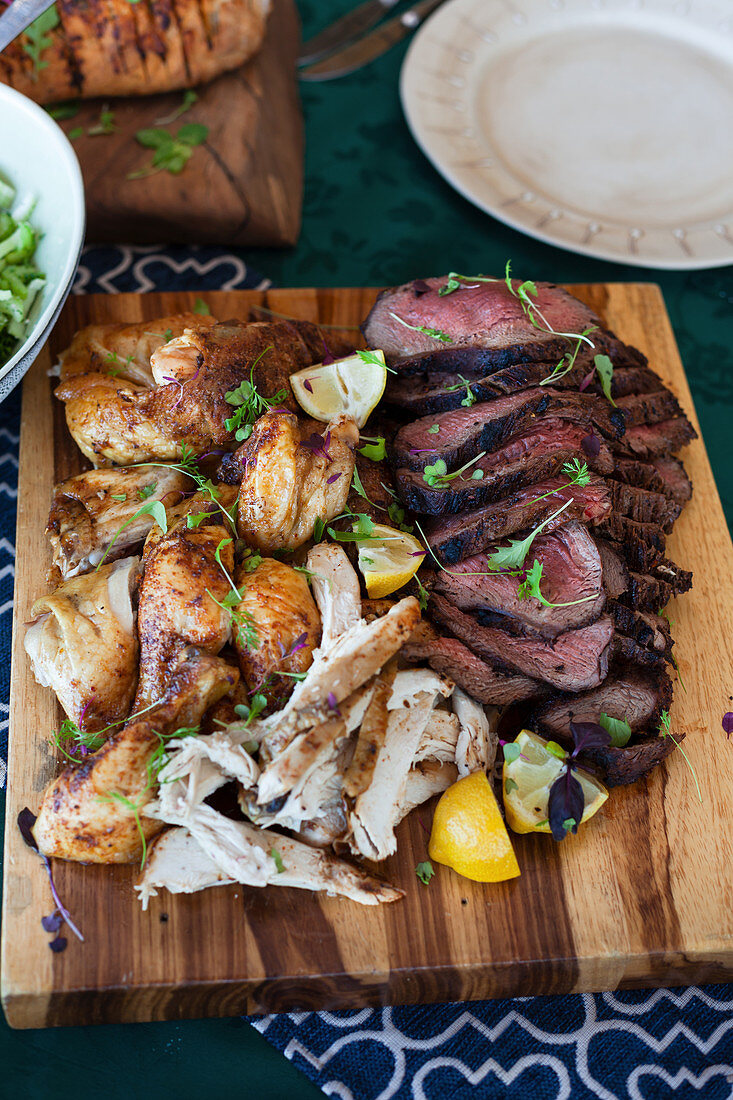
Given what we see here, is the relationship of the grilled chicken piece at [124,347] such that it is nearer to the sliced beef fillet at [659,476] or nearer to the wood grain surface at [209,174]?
the wood grain surface at [209,174]

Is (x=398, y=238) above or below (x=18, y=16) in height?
below

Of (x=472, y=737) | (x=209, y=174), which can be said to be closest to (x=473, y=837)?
(x=472, y=737)

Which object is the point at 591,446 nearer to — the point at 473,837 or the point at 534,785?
the point at 534,785

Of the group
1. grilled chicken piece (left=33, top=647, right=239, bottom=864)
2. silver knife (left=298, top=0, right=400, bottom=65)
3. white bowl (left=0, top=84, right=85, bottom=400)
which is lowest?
grilled chicken piece (left=33, top=647, right=239, bottom=864)

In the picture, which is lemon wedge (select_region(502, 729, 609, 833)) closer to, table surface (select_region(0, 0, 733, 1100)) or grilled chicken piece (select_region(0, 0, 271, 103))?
table surface (select_region(0, 0, 733, 1100))

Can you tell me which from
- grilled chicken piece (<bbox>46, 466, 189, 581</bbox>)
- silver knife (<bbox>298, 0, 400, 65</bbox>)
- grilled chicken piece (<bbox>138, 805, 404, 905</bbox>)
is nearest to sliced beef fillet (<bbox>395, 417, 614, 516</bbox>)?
grilled chicken piece (<bbox>46, 466, 189, 581</bbox>)

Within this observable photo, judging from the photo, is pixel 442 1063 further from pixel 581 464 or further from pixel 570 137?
pixel 570 137
